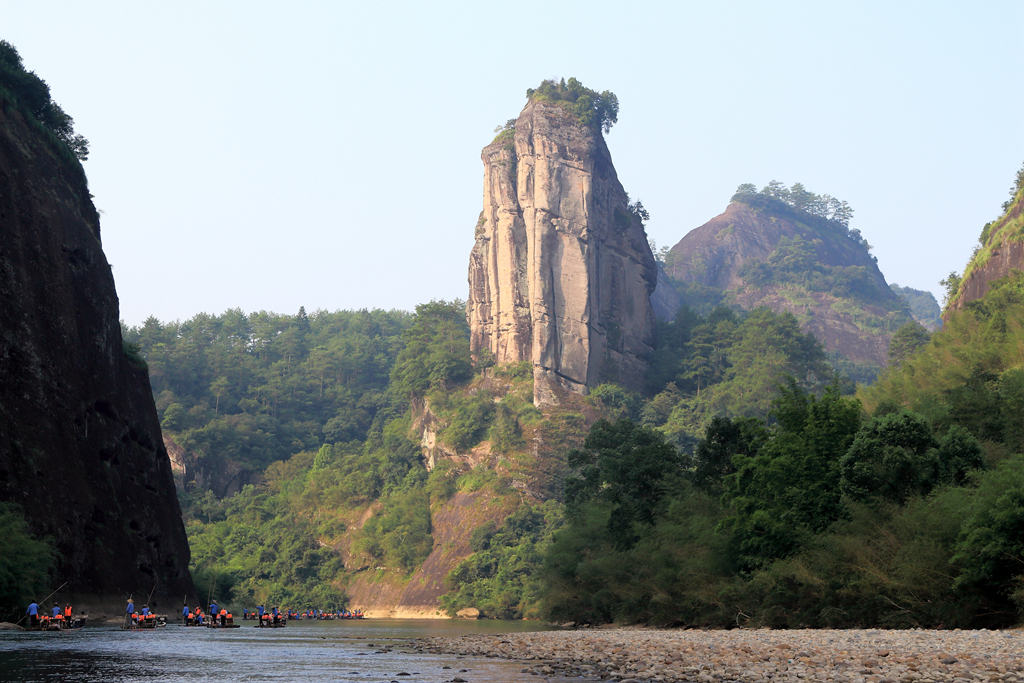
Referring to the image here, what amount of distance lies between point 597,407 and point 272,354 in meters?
69.9

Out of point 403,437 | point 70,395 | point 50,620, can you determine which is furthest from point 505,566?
point 50,620

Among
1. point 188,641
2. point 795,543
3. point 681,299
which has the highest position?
point 681,299

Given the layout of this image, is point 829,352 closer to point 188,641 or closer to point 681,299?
point 681,299

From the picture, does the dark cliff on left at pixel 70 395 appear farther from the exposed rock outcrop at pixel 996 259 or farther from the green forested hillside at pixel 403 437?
the exposed rock outcrop at pixel 996 259

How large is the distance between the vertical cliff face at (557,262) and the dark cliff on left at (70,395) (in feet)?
177

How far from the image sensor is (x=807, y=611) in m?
31.4

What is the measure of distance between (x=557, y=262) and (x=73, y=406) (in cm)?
6860

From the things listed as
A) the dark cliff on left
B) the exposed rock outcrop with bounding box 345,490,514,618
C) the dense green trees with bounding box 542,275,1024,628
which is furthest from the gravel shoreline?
the exposed rock outcrop with bounding box 345,490,514,618

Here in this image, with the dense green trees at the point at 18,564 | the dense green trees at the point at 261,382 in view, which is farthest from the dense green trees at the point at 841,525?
the dense green trees at the point at 261,382

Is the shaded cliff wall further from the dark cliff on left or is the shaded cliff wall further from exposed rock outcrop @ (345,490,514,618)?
exposed rock outcrop @ (345,490,514,618)

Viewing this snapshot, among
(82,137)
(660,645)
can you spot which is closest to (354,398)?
(82,137)

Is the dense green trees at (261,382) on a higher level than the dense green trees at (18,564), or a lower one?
higher

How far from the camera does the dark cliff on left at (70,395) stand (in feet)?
147

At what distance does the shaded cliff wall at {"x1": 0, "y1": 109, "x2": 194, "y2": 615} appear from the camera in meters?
44.8
